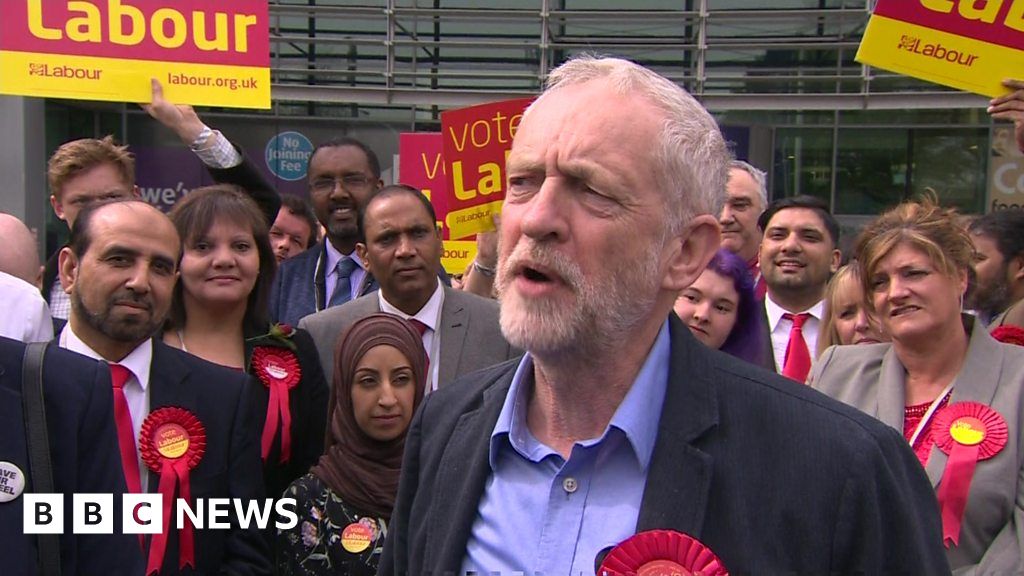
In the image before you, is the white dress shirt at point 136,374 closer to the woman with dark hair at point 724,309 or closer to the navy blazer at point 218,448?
the navy blazer at point 218,448

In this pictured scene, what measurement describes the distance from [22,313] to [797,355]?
10.5ft

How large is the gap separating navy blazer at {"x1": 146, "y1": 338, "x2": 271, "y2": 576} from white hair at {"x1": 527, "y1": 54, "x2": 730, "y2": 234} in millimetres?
1883

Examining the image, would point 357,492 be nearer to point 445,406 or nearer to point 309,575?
point 309,575

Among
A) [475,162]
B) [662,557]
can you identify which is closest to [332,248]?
[475,162]

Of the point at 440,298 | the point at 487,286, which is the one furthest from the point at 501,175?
the point at 440,298

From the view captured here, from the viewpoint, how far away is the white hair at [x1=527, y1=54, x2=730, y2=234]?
1821mm

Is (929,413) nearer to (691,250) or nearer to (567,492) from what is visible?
(691,250)

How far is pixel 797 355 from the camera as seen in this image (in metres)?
4.65

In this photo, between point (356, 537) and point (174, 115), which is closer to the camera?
point (356, 537)

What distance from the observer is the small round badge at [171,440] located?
316cm

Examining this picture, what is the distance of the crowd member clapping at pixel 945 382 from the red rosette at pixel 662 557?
5.57ft

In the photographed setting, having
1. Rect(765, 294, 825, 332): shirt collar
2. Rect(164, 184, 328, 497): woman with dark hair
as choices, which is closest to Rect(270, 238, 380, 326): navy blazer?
Rect(164, 184, 328, 497): woman with dark hair

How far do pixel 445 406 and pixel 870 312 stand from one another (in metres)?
1.93

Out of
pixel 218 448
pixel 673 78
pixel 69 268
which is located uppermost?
pixel 673 78
